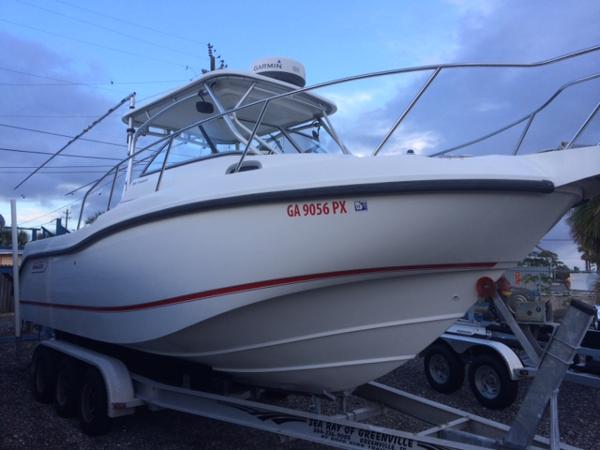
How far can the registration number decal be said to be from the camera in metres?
3.02

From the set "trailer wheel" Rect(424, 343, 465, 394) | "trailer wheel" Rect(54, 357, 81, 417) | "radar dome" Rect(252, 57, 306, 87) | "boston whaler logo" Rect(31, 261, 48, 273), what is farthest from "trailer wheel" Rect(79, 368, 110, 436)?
"trailer wheel" Rect(424, 343, 465, 394)

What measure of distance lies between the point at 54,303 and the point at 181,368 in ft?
5.68

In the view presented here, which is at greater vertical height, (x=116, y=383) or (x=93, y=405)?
(x=116, y=383)

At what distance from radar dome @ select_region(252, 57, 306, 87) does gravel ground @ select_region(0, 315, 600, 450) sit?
3.13m

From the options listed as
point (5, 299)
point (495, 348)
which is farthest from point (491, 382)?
point (5, 299)

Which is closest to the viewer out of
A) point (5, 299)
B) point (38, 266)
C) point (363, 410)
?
point (363, 410)

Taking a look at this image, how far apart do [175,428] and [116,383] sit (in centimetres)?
88

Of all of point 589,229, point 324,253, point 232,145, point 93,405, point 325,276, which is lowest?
point 93,405

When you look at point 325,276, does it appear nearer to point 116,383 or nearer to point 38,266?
point 116,383

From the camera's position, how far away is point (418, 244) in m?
2.99

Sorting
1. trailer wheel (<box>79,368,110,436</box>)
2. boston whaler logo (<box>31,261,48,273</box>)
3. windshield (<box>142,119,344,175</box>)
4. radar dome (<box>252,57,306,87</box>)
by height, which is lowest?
trailer wheel (<box>79,368,110,436</box>)

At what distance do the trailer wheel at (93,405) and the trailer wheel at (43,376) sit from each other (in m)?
0.93

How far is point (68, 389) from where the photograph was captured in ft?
15.8

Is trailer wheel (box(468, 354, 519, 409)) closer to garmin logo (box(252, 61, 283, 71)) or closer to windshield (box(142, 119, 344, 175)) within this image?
windshield (box(142, 119, 344, 175))
